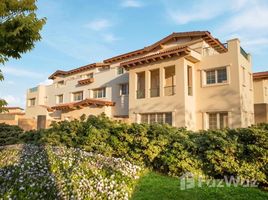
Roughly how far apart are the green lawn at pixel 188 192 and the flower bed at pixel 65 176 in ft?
1.20

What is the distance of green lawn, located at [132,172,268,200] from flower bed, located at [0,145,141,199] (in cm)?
37

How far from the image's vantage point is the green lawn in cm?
629

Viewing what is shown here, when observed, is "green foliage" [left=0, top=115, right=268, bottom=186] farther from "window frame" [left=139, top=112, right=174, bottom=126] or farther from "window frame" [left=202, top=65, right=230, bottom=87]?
"window frame" [left=202, top=65, right=230, bottom=87]

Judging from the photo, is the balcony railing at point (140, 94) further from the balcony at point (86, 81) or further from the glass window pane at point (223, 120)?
the balcony at point (86, 81)

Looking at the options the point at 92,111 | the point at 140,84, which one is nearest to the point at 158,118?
the point at 140,84

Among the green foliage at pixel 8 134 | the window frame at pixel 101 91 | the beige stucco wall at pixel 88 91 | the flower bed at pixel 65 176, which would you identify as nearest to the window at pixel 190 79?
the beige stucco wall at pixel 88 91

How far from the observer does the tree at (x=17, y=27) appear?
8.72m

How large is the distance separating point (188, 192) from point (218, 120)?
510 inches

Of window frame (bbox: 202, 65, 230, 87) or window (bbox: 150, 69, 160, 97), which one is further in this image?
window (bbox: 150, 69, 160, 97)

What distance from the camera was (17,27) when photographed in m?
8.77

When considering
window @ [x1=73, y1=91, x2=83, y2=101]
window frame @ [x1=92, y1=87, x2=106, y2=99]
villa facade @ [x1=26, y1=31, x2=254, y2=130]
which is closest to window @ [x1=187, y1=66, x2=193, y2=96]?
villa facade @ [x1=26, y1=31, x2=254, y2=130]

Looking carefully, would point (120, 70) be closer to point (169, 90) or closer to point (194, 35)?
point (169, 90)

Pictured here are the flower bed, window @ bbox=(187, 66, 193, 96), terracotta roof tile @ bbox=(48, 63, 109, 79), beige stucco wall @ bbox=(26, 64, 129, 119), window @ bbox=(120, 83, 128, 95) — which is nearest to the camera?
the flower bed

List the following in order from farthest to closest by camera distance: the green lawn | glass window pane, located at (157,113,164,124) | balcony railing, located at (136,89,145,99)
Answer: balcony railing, located at (136,89,145,99)
glass window pane, located at (157,113,164,124)
the green lawn
